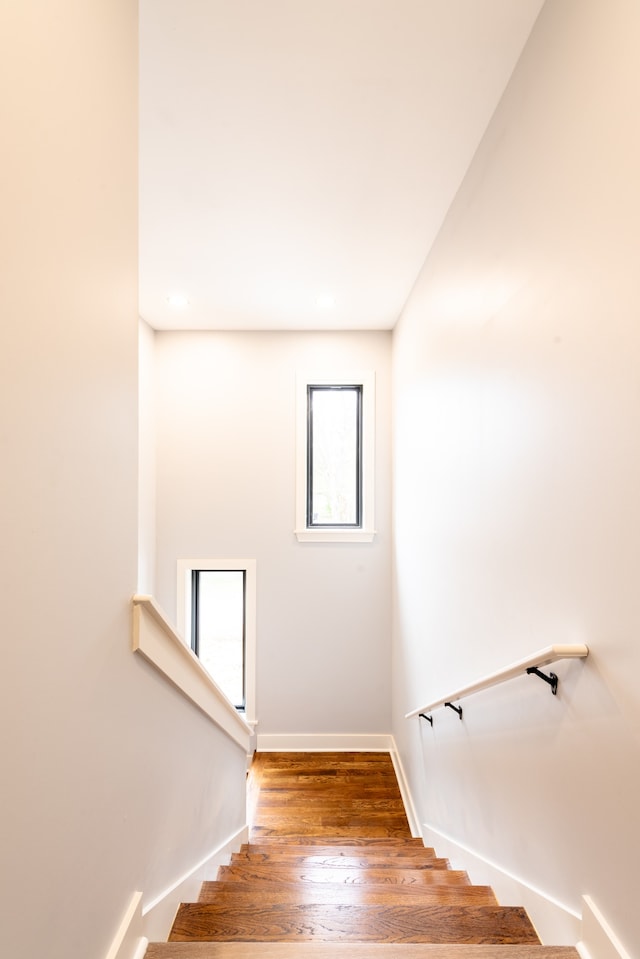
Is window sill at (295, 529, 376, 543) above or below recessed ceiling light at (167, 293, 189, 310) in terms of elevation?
below

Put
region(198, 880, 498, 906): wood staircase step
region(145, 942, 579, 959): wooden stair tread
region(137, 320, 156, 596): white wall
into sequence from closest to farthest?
region(145, 942, 579, 959): wooden stair tread, region(198, 880, 498, 906): wood staircase step, region(137, 320, 156, 596): white wall

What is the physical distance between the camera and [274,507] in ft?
14.6

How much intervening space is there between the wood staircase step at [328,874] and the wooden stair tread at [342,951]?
786mm

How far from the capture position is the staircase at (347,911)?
4.32 ft

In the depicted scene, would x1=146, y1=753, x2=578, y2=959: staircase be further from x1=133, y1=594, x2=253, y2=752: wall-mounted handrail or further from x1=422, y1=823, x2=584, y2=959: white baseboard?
x1=133, y1=594, x2=253, y2=752: wall-mounted handrail

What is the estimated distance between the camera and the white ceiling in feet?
5.22

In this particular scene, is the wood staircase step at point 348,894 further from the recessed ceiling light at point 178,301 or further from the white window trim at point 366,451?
the recessed ceiling light at point 178,301

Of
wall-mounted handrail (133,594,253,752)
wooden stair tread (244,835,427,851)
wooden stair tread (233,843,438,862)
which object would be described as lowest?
wooden stair tread (244,835,427,851)

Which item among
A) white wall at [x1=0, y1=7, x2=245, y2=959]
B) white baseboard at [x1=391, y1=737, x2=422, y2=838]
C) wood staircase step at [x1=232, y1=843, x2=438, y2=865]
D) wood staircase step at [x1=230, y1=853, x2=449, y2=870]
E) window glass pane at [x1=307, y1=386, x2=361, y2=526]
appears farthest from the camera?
window glass pane at [x1=307, y1=386, x2=361, y2=526]

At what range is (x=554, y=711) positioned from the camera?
1438 millimetres

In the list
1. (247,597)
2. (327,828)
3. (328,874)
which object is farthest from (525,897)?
(247,597)

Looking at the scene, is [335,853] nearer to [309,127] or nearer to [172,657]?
[172,657]

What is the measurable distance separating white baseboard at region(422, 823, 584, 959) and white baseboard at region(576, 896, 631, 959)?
0.08ft

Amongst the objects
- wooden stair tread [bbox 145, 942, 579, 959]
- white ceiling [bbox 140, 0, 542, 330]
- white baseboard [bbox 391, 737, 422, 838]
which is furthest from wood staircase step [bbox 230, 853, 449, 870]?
white ceiling [bbox 140, 0, 542, 330]
